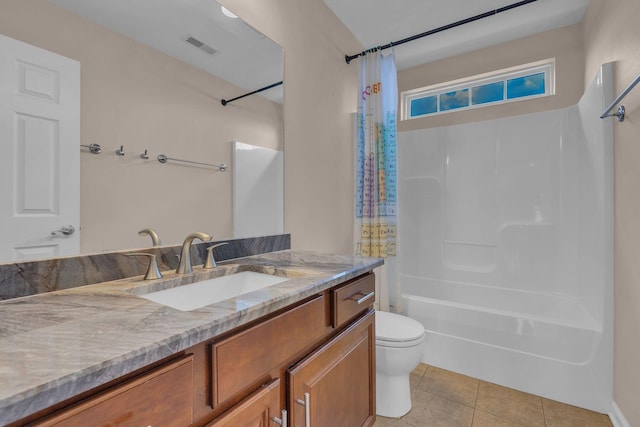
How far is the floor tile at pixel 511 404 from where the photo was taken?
1.59 meters

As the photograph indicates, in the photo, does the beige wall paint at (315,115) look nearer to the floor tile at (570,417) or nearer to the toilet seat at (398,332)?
the toilet seat at (398,332)

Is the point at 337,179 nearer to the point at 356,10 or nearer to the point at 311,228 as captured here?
the point at 311,228

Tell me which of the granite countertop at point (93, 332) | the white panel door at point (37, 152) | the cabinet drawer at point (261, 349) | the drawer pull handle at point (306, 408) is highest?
the white panel door at point (37, 152)

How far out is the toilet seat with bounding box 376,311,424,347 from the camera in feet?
5.18

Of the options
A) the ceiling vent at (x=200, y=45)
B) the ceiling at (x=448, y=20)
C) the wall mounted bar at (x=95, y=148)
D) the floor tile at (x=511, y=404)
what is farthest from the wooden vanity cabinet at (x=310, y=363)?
the ceiling at (x=448, y=20)

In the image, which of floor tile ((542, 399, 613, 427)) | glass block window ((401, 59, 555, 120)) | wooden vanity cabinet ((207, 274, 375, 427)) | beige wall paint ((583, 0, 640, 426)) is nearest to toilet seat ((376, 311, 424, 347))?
wooden vanity cabinet ((207, 274, 375, 427))

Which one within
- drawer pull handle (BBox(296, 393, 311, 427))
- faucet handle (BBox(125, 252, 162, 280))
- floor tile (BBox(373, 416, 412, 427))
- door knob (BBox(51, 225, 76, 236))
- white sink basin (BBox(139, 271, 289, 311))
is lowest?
floor tile (BBox(373, 416, 412, 427))

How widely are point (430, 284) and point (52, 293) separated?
269 centimetres

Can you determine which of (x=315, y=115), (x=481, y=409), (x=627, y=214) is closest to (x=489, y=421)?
(x=481, y=409)

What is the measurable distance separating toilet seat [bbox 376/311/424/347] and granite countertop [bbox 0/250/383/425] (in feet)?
2.78

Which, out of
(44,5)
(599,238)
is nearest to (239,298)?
(44,5)

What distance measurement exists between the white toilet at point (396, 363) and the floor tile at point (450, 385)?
0.26 m

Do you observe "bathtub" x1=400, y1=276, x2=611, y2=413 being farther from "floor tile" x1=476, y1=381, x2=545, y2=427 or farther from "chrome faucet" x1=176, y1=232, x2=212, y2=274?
"chrome faucet" x1=176, y1=232, x2=212, y2=274

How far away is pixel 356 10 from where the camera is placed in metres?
2.20
